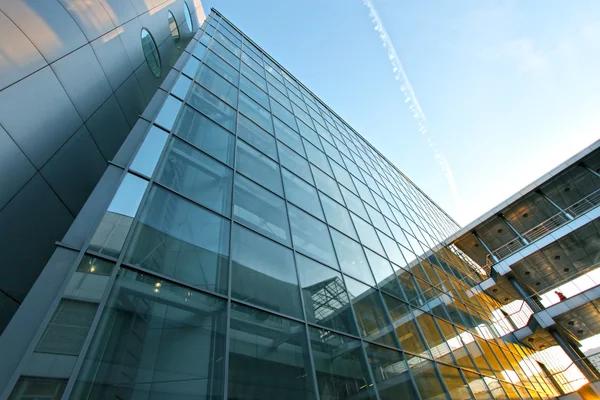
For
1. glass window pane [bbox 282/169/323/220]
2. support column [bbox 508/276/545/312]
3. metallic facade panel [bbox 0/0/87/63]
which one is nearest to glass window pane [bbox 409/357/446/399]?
glass window pane [bbox 282/169/323/220]

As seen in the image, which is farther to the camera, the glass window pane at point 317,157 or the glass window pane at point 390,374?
the glass window pane at point 317,157

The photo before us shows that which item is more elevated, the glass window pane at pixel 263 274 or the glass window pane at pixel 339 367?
the glass window pane at pixel 263 274

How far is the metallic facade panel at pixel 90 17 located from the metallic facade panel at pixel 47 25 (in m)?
0.22

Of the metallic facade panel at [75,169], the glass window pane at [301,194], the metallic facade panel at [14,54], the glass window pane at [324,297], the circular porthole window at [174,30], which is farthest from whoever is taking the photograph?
the circular porthole window at [174,30]

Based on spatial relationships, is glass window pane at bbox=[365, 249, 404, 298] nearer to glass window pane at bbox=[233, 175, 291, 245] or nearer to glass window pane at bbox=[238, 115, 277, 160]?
glass window pane at bbox=[233, 175, 291, 245]

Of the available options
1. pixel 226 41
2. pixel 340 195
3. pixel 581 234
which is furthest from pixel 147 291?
pixel 581 234

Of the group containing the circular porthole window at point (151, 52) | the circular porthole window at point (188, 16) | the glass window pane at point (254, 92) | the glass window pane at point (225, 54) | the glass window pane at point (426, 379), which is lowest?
the glass window pane at point (426, 379)

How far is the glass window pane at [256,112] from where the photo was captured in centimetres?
1101

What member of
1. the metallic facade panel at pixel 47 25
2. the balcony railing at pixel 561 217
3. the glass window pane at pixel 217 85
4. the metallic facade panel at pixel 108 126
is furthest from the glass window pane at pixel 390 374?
the balcony railing at pixel 561 217

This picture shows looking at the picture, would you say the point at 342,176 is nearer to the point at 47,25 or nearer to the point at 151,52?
the point at 151,52

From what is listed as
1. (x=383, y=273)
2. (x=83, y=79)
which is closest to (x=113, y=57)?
(x=83, y=79)

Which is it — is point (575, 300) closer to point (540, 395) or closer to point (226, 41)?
point (540, 395)

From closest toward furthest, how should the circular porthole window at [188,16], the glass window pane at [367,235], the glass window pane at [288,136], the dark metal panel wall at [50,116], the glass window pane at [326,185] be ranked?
the dark metal panel wall at [50,116], the glass window pane at [367,235], the glass window pane at [326,185], the glass window pane at [288,136], the circular porthole window at [188,16]

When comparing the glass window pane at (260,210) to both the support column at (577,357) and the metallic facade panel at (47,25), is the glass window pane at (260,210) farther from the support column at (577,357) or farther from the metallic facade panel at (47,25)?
the support column at (577,357)
